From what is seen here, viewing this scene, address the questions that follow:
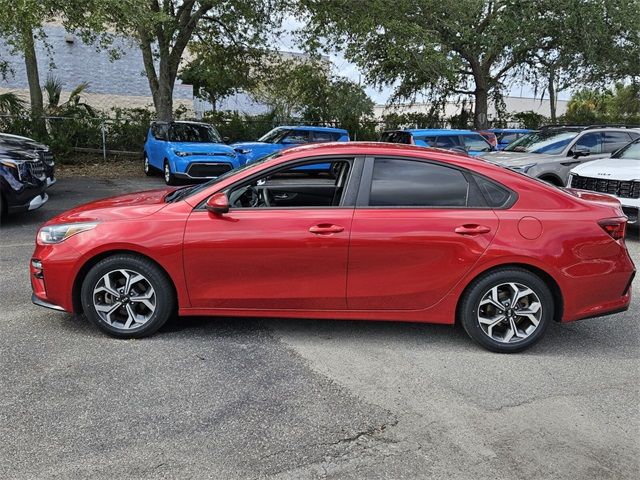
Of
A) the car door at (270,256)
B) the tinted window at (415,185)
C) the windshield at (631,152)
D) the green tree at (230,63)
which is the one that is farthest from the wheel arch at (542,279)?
the green tree at (230,63)

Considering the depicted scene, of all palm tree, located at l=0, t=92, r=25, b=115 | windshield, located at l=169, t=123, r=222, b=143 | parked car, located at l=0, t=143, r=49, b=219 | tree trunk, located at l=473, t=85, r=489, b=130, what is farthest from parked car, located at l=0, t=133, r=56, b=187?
tree trunk, located at l=473, t=85, r=489, b=130

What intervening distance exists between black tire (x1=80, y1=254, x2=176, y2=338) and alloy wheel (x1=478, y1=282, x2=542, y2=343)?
2399mm

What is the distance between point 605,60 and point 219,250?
22.4 m

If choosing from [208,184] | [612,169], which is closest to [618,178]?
[612,169]

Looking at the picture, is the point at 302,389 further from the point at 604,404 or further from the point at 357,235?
the point at 604,404

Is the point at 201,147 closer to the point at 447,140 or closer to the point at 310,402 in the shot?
the point at 447,140

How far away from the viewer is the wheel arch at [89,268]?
418 centimetres

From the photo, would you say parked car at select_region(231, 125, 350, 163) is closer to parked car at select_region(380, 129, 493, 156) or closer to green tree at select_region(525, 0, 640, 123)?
parked car at select_region(380, 129, 493, 156)

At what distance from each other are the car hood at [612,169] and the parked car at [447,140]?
14.6ft

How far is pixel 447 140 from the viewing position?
13867mm

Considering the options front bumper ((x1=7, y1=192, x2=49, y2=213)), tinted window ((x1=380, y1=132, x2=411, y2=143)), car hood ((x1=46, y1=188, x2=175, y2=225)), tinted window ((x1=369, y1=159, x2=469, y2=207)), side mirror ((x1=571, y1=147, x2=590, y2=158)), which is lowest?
front bumper ((x1=7, y1=192, x2=49, y2=213))

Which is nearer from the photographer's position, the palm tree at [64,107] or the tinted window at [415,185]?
the tinted window at [415,185]

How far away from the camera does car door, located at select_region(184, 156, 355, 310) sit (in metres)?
4.07

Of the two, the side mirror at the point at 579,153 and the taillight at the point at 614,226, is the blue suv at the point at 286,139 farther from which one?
the taillight at the point at 614,226
